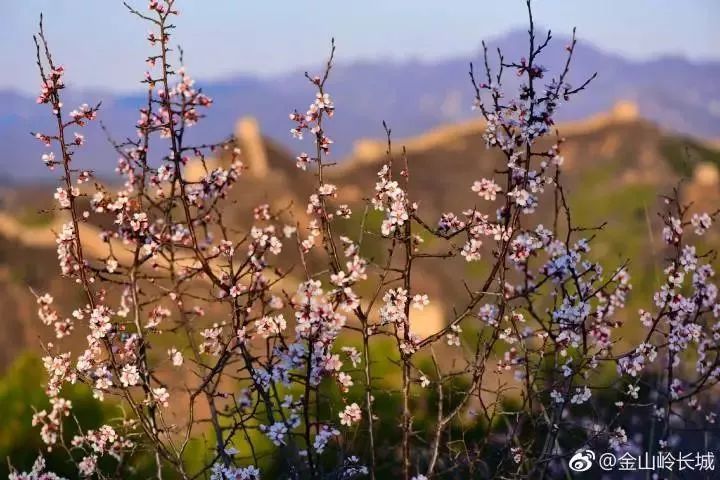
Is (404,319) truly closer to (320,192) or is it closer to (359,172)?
(320,192)

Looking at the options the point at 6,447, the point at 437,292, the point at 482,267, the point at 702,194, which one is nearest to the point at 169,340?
the point at 6,447

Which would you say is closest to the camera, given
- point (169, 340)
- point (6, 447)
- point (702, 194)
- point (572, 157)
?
point (6, 447)

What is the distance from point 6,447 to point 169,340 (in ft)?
38.7

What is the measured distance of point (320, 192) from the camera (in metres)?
3.83

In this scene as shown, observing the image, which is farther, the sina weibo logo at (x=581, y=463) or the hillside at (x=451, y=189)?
the hillside at (x=451, y=189)

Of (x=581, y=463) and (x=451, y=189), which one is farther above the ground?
(x=451, y=189)

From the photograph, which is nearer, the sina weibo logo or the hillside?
the sina weibo logo

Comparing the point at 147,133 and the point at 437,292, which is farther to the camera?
the point at 437,292

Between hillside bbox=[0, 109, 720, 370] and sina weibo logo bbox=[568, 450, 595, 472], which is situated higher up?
hillside bbox=[0, 109, 720, 370]

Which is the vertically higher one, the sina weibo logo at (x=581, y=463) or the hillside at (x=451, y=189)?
the hillside at (x=451, y=189)

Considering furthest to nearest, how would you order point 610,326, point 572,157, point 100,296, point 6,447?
1. point 572,157
2. point 6,447
3. point 610,326
4. point 100,296

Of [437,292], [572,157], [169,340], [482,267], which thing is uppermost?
[572,157]

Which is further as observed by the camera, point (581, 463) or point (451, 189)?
point (451, 189)

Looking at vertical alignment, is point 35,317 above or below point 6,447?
above
